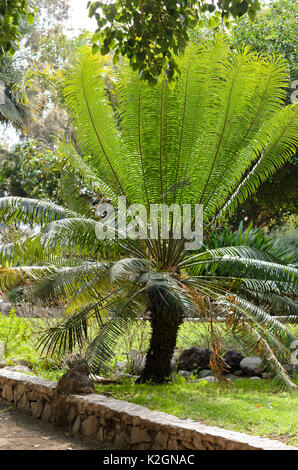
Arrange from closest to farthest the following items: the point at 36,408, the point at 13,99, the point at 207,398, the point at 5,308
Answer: the point at 207,398
the point at 36,408
the point at 5,308
the point at 13,99

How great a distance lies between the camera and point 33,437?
240 inches

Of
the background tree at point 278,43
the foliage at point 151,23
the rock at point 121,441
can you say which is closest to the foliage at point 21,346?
the rock at point 121,441

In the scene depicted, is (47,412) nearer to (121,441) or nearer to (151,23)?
(121,441)

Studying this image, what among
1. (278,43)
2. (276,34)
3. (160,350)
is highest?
(276,34)

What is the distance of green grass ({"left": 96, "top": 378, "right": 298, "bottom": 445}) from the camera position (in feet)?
16.5

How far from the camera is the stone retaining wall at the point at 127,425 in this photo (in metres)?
4.46

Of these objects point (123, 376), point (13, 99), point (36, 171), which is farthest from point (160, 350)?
point (13, 99)

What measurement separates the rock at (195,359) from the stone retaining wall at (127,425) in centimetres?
261

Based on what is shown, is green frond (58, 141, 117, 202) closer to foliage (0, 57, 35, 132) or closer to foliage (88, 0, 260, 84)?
foliage (88, 0, 260, 84)

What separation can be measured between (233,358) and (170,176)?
3.39 meters

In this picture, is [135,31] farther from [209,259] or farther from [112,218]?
[209,259]

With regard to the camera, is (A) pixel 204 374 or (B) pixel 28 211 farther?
(A) pixel 204 374

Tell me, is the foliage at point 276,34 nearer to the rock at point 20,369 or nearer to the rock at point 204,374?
the rock at point 204,374

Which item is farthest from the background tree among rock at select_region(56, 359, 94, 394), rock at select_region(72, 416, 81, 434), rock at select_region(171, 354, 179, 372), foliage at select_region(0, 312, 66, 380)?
rock at select_region(72, 416, 81, 434)
